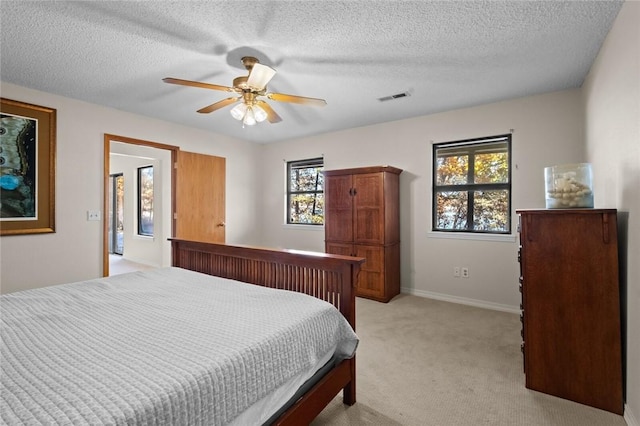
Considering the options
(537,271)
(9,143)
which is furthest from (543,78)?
(9,143)

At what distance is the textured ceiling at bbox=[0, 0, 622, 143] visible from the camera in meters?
1.87

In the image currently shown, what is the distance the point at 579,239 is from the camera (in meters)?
1.89

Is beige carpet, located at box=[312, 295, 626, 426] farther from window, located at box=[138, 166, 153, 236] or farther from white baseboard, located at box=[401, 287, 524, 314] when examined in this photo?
window, located at box=[138, 166, 153, 236]

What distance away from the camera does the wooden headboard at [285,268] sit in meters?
1.85

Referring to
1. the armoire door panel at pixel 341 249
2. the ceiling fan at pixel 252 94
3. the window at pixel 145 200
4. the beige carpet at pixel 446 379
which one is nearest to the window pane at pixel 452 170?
the armoire door panel at pixel 341 249

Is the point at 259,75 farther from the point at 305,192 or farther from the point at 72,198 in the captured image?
the point at 305,192

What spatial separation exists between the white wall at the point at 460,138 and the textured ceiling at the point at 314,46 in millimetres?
281

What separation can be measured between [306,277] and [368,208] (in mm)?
2036

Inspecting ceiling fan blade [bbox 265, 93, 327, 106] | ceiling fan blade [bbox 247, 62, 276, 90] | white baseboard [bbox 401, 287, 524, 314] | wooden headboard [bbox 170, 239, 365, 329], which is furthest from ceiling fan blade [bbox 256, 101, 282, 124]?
white baseboard [bbox 401, 287, 524, 314]

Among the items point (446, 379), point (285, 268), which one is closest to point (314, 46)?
point (285, 268)

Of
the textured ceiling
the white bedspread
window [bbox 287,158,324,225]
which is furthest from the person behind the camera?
window [bbox 287,158,324,225]

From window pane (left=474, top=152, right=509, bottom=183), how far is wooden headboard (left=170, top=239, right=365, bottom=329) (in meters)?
2.66

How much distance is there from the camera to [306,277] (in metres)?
2.05

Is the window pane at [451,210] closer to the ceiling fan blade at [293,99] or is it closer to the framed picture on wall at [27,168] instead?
the ceiling fan blade at [293,99]
